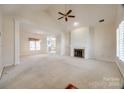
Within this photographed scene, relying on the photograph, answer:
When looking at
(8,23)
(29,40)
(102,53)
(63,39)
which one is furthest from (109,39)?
(29,40)

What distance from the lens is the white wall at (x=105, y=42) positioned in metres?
6.20

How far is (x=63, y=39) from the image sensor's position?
9562mm

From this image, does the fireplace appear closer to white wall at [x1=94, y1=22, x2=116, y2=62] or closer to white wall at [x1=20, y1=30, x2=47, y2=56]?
white wall at [x1=94, y1=22, x2=116, y2=62]

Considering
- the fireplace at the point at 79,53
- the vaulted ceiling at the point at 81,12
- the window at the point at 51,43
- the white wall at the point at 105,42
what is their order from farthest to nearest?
the window at the point at 51,43 → the fireplace at the point at 79,53 → the white wall at the point at 105,42 → the vaulted ceiling at the point at 81,12

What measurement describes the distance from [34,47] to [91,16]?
6.83 meters

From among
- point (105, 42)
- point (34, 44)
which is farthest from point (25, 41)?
point (105, 42)

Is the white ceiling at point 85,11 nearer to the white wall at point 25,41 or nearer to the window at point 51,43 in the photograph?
the white wall at point 25,41

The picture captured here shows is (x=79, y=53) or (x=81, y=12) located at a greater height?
(x=81, y=12)

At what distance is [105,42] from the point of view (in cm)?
661

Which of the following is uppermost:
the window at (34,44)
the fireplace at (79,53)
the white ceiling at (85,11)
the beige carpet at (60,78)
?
the white ceiling at (85,11)

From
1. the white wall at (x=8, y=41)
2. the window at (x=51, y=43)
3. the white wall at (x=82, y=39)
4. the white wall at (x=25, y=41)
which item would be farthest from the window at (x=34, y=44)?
the white wall at (x=8, y=41)

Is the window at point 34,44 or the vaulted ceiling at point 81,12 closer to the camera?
the vaulted ceiling at point 81,12

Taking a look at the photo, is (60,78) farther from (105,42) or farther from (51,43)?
(51,43)

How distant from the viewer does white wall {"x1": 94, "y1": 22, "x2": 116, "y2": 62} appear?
244 inches
